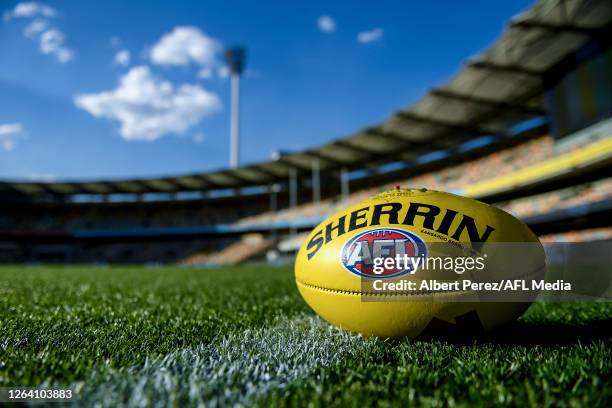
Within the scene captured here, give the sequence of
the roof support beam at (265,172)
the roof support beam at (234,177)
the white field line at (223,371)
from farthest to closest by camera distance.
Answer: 1. the roof support beam at (234,177)
2. the roof support beam at (265,172)
3. the white field line at (223,371)

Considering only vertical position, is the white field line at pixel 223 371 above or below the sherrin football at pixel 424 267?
below

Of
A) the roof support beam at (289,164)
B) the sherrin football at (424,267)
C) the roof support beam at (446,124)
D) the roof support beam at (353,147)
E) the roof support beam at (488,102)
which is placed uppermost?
the roof support beam at (488,102)

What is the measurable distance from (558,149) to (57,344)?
16.9 m

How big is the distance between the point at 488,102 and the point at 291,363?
1842cm

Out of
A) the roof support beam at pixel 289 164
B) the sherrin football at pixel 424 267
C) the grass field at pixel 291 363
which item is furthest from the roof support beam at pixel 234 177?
the sherrin football at pixel 424 267

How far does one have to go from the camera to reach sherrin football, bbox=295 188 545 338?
5.76 feet

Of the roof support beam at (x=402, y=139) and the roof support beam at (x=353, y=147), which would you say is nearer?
the roof support beam at (x=402, y=139)

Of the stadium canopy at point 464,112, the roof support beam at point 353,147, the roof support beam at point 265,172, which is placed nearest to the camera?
the stadium canopy at point 464,112

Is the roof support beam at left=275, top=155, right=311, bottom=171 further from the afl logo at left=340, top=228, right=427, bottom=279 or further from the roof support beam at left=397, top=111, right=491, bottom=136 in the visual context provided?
the afl logo at left=340, top=228, right=427, bottom=279

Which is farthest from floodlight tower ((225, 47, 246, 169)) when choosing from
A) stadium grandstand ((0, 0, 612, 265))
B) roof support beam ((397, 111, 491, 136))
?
roof support beam ((397, 111, 491, 136))

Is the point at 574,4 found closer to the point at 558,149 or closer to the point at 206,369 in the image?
the point at 558,149

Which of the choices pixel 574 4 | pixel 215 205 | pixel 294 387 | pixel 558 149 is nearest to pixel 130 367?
pixel 294 387

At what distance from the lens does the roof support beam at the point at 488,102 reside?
16.3 meters

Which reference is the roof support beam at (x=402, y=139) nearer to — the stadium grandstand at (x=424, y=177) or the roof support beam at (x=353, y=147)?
the stadium grandstand at (x=424, y=177)
